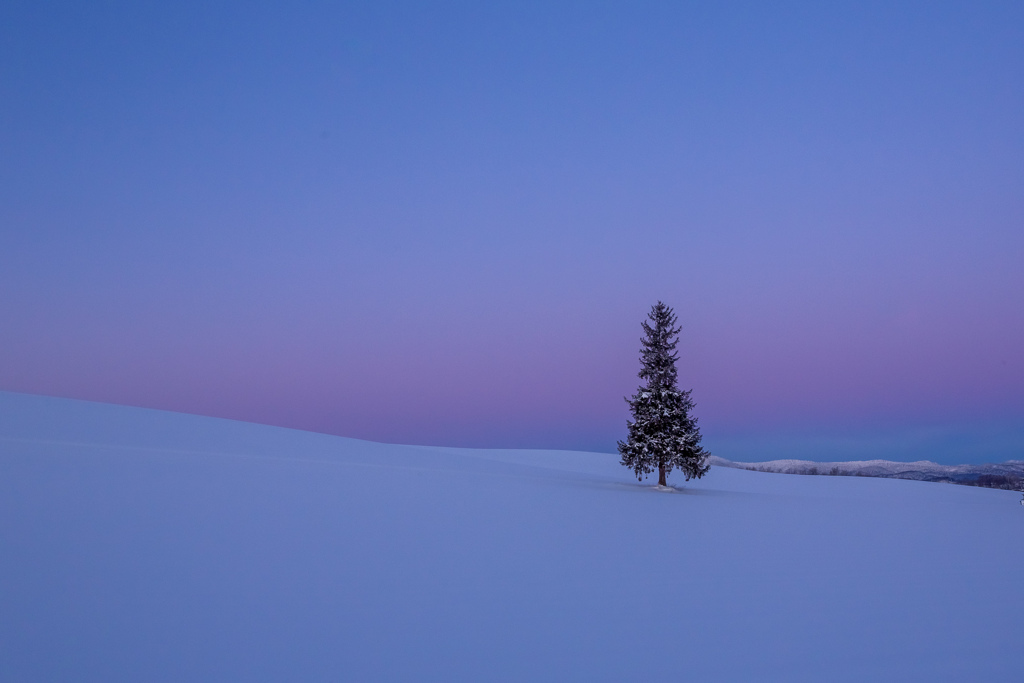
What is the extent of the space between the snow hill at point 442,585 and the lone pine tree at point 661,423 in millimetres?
9355

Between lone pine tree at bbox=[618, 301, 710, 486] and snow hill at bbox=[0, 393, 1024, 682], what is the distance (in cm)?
936

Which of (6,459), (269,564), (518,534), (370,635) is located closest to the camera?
(370,635)

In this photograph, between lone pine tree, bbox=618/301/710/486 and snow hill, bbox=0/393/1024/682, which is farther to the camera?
lone pine tree, bbox=618/301/710/486

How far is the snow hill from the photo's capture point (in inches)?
236

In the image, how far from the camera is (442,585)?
8.37 m

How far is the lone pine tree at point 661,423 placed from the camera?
26266mm

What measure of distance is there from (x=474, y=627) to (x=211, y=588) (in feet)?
12.3

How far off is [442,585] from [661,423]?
65.2 feet

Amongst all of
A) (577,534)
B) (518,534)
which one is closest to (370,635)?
(518,534)

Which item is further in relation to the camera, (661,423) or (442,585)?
(661,423)

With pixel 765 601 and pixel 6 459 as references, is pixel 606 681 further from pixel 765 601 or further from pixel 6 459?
pixel 6 459

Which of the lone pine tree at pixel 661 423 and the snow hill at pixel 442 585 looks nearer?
the snow hill at pixel 442 585

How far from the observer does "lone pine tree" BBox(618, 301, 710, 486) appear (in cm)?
2627

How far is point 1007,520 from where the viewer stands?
18.9 metres
